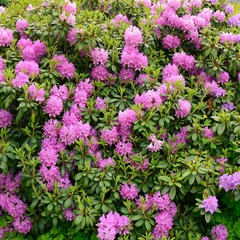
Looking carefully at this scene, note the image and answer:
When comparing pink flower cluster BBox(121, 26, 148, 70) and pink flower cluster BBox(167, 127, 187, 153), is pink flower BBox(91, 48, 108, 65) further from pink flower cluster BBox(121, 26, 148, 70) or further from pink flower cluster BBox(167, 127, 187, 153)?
pink flower cluster BBox(167, 127, 187, 153)

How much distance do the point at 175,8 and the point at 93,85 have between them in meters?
1.07

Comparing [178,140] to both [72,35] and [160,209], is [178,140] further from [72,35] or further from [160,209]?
[72,35]

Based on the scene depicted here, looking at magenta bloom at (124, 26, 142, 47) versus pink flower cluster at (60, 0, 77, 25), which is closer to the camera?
pink flower cluster at (60, 0, 77, 25)

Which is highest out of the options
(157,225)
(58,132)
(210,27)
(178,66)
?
(210,27)

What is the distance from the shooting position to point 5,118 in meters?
2.84

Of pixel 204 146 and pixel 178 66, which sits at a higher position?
pixel 178 66

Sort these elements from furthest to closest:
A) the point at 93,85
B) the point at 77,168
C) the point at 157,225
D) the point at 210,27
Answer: the point at 210,27
the point at 93,85
the point at 77,168
the point at 157,225

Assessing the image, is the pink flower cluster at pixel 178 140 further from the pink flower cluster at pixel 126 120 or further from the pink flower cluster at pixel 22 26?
the pink flower cluster at pixel 22 26

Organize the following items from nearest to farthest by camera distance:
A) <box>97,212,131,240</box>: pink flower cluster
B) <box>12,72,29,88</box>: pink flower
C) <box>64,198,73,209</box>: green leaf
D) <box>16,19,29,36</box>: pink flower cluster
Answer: <box>97,212,131,240</box>: pink flower cluster < <box>64,198,73,209</box>: green leaf < <box>12,72,29,88</box>: pink flower < <box>16,19,29,36</box>: pink flower cluster

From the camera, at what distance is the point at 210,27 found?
3.44 m

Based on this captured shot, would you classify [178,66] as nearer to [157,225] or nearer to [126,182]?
[126,182]

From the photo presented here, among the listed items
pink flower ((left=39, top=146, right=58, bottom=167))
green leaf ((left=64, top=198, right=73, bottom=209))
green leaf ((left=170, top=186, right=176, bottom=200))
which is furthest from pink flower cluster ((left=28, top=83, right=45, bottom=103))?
green leaf ((left=170, top=186, right=176, bottom=200))

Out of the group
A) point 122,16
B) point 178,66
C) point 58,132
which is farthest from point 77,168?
point 122,16

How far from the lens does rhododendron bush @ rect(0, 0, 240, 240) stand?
2668 mm
